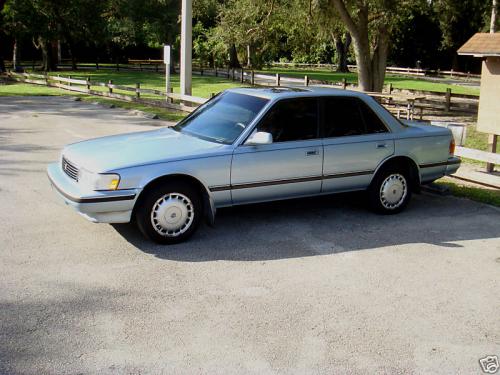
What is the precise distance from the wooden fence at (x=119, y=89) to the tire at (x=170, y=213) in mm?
10807

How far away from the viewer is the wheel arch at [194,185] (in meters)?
6.21

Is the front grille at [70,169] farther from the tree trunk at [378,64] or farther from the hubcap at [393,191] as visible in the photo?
the tree trunk at [378,64]

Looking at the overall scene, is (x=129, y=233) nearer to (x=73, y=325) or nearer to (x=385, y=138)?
(x=73, y=325)

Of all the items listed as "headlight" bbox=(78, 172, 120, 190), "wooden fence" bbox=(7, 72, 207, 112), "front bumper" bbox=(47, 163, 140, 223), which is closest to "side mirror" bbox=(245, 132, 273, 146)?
"front bumper" bbox=(47, 163, 140, 223)

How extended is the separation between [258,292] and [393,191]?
3.08 m

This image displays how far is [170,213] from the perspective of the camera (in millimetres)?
6273

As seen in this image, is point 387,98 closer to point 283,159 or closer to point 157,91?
point 157,91

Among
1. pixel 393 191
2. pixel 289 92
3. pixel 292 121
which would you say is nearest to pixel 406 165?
pixel 393 191

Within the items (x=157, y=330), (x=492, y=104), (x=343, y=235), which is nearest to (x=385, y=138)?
(x=343, y=235)

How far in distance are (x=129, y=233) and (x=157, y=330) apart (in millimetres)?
2394

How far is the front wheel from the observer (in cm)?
758

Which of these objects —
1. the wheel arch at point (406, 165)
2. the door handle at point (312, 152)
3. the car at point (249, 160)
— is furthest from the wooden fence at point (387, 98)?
the door handle at point (312, 152)

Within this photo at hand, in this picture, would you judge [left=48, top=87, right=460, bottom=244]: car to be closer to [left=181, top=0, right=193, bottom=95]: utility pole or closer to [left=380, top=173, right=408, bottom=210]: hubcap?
[left=380, top=173, right=408, bottom=210]: hubcap

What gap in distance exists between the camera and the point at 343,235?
272 inches
